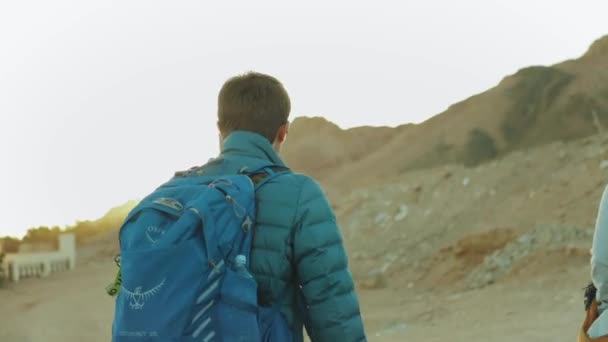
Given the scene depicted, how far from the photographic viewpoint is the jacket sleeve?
272 cm

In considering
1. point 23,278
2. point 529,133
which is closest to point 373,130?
point 529,133

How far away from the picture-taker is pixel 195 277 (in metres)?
2.65

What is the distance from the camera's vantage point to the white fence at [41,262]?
29.7 metres

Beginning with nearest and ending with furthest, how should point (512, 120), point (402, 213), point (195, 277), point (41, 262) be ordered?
point (195, 277) → point (402, 213) → point (41, 262) → point (512, 120)

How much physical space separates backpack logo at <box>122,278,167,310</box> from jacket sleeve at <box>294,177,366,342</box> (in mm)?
412

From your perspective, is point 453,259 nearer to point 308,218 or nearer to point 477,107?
point 308,218

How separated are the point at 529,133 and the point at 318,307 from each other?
44396mm

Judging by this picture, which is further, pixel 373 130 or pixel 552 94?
pixel 373 130

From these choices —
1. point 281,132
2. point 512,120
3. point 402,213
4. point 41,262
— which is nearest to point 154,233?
point 281,132

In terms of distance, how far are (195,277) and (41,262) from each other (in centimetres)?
3059

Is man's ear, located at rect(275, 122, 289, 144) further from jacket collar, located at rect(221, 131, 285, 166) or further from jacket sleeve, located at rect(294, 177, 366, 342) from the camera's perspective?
jacket sleeve, located at rect(294, 177, 366, 342)

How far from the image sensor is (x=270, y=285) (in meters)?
2.75

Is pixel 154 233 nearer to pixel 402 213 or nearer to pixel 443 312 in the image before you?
pixel 443 312

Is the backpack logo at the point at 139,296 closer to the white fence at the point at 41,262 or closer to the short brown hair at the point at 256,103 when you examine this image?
the short brown hair at the point at 256,103
